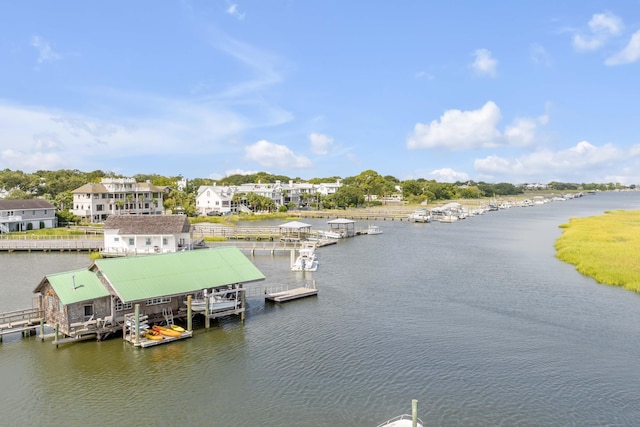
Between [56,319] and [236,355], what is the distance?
10.9 metres

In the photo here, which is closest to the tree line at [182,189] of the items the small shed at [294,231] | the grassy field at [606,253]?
the small shed at [294,231]

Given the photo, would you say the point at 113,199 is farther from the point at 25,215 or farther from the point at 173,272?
the point at 173,272

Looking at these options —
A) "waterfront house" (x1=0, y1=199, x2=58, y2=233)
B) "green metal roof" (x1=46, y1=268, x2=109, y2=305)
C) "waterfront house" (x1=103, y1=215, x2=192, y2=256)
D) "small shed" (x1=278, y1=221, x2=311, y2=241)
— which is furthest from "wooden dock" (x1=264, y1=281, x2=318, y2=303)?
"waterfront house" (x1=0, y1=199, x2=58, y2=233)

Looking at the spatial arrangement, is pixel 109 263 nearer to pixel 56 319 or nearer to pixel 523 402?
pixel 56 319

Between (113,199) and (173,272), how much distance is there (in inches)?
2488

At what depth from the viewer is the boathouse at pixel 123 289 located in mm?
26500

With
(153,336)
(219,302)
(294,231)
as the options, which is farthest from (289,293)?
(294,231)

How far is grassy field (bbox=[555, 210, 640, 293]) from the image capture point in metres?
42.3

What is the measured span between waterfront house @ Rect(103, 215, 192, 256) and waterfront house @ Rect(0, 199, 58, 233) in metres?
28.9

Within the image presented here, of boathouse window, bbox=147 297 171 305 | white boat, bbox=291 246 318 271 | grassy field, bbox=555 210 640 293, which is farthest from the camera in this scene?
white boat, bbox=291 246 318 271

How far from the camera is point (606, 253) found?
172 ft

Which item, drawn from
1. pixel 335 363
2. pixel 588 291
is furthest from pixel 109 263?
pixel 588 291

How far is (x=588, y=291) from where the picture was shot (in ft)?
130

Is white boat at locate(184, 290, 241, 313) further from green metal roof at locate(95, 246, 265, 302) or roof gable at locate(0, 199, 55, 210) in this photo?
roof gable at locate(0, 199, 55, 210)
